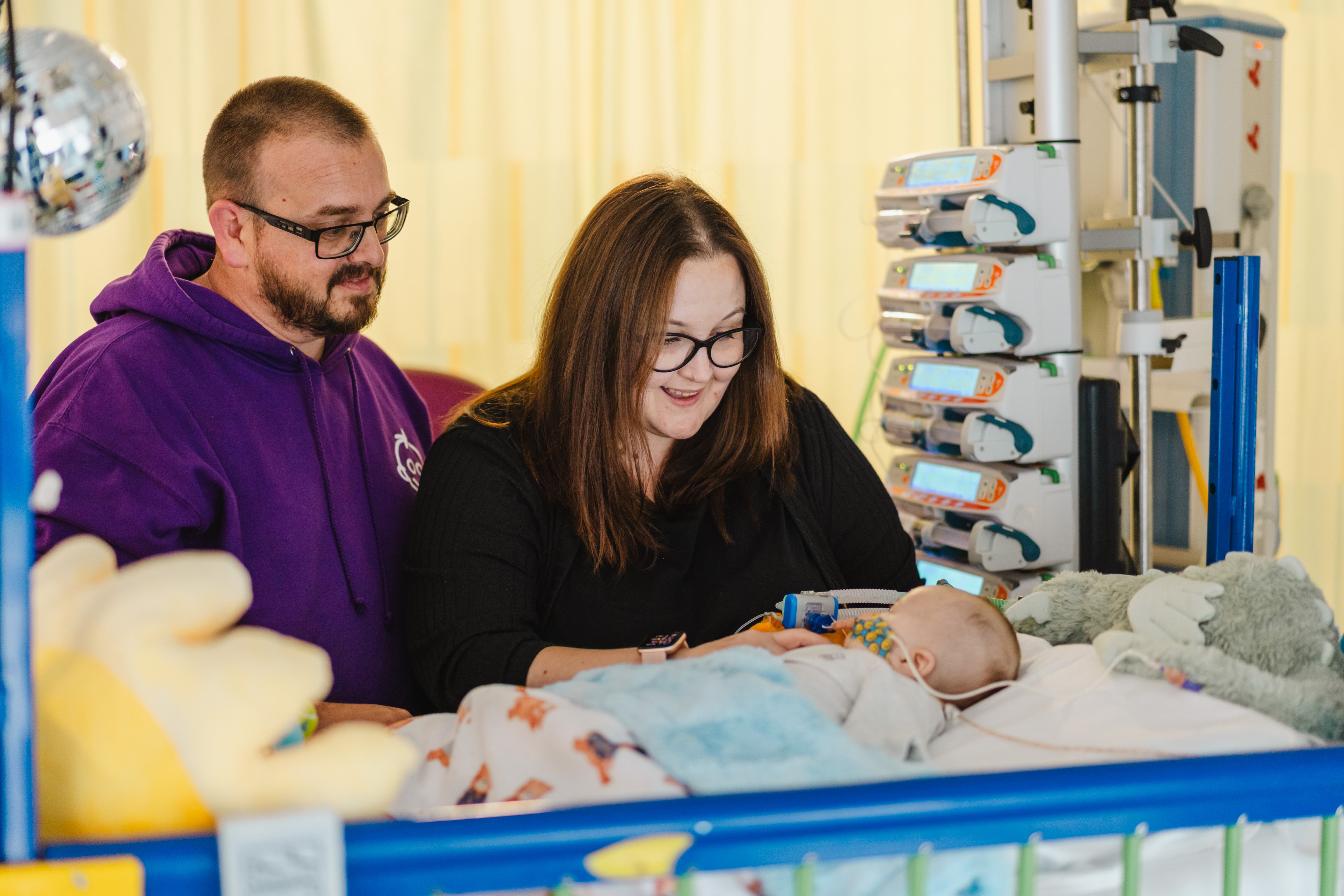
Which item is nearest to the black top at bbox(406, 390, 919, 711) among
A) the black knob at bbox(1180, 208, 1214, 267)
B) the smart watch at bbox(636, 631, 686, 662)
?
the smart watch at bbox(636, 631, 686, 662)

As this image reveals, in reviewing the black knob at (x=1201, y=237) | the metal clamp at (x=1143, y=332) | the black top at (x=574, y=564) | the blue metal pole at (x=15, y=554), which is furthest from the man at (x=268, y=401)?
the black knob at (x=1201, y=237)

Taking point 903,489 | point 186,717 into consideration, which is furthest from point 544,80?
point 186,717

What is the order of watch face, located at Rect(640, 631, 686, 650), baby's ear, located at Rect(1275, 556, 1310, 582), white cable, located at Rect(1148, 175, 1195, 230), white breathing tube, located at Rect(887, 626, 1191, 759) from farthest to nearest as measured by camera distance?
white cable, located at Rect(1148, 175, 1195, 230)
watch face, located at Rect(640, 631, 686, 650)
baby's ear, located at Rect(1275, 556, 1310, 582)
white breathing tube, located at Rect(887, 626, 1191, 759)

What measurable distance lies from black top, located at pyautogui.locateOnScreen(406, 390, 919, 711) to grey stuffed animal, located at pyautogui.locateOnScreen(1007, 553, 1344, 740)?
1.51 feet

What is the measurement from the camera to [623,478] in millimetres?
1654

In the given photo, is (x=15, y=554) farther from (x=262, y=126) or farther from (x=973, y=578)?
(x=973, y=578)

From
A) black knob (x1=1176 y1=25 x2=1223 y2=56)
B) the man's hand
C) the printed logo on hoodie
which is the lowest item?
the man's hand

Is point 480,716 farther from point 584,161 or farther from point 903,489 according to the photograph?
point 584,161

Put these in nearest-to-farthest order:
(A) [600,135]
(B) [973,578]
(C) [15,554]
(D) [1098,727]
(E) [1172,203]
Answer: (C) [15,554], (D) [1098,727], (B) [973,578], (E) [1172,203], (A) [600,135]

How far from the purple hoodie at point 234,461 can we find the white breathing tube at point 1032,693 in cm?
77

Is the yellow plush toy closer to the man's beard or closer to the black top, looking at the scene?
the black top

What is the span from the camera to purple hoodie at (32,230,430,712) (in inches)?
56.7

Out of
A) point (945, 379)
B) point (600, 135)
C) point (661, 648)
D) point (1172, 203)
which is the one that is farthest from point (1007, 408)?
point (600, 135)

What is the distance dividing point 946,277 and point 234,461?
1.53 m
